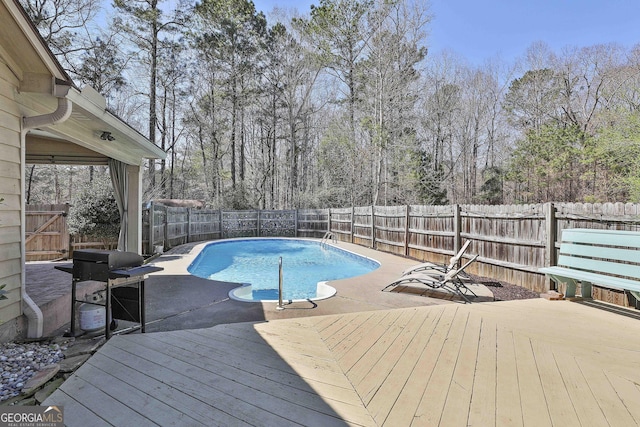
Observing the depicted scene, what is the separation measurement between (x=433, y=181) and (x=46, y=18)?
55.3ft

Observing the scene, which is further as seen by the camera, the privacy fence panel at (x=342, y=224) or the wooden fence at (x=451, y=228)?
the privacy fence panel at (x=342, y=224)

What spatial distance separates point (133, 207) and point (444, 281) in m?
5.86

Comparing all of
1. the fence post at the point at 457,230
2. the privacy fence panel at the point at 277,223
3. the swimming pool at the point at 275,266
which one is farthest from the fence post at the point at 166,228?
the fence post at the point at 457,230

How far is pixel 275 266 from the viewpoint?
9906 millimetres

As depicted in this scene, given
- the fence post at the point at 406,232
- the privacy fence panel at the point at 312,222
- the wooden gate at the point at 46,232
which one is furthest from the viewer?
the privacy fence panel at the point at 312,222

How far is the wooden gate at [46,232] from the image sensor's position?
8.11 m

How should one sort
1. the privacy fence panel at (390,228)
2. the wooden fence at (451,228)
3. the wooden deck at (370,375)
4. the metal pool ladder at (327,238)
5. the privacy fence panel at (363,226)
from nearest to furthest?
1. the wooden deck at (370,375)
2. the wooden fence at (451,228)
3. the privacy fence panel at (390,228)
4. the privacy fence panel at (363,226)
5. the metal pool ladder at (327,238)

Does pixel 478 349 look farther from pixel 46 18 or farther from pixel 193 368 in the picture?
pixel 46 18

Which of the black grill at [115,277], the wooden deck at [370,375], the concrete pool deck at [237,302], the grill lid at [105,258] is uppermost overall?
the grill lid at [105,258]

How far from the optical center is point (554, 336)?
2598 millimetres

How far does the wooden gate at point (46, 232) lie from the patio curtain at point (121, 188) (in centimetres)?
321

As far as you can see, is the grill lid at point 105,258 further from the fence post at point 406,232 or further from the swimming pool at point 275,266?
the fence post at point 406,232

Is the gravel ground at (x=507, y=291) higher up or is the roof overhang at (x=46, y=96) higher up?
the roof overhang at (x=46, y=96)

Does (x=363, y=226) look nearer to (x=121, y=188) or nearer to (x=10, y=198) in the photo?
(x=121, y=188)
